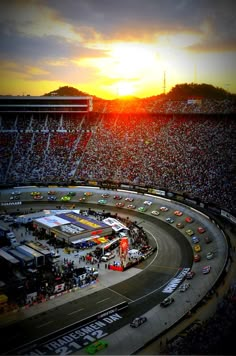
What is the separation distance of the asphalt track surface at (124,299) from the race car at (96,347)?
1.53m

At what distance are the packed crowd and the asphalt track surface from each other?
11413 mm

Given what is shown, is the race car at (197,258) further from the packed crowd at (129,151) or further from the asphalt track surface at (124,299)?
the packed crowd at (129,151)

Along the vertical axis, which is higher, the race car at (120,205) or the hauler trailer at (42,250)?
the race car at (120,205)

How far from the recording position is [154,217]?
44812 millimetres

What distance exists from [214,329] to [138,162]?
128ft

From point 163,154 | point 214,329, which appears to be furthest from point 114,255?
point 163,154

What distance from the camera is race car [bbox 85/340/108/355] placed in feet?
64.8

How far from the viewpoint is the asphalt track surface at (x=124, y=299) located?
71.4 ft

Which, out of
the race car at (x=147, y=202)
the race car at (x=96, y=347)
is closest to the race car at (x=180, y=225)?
the race car at (x=147, y=202)

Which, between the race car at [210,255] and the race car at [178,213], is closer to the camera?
the race car at [210,255]

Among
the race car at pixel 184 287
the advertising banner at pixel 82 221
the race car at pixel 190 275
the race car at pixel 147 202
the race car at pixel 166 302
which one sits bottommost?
the race car at pixel 166 302

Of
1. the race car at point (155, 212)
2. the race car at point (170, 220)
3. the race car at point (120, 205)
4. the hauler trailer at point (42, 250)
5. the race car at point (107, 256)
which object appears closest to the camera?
the hauler trailer at point (42, 250)

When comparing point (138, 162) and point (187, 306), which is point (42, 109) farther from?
point (187, 306)

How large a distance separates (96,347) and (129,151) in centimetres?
4006
